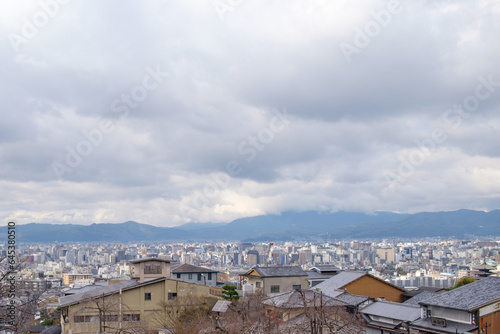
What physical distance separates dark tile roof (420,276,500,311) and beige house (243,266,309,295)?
1324 centimetres

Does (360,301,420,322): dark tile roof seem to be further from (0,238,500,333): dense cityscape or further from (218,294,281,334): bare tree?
(218,294,281,334): bare tree

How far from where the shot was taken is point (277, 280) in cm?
3312

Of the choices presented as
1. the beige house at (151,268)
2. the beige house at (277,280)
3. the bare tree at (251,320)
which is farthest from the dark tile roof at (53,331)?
the beige house at (277,280)

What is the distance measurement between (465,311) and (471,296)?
1.14 metres

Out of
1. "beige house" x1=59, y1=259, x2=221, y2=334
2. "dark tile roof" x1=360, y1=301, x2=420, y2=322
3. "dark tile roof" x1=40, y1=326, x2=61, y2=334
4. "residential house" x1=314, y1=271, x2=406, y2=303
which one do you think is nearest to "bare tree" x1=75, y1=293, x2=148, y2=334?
"beige house" x1=59, y1=259, x2=221, y2=334

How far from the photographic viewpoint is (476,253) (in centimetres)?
18875

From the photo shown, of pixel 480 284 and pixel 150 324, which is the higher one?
pixel 480 284

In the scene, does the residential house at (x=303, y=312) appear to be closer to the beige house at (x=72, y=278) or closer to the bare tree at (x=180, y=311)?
the bare tree at (x=180, y=311)

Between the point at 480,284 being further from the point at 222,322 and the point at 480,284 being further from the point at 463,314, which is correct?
the point at 222,322

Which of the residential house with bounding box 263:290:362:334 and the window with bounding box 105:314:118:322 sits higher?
the residential house with bounding box 263:290:362:334

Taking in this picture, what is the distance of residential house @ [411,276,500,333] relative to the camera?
59.7ft

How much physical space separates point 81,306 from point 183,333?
911 centimetres

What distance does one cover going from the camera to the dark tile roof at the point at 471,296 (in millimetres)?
18469

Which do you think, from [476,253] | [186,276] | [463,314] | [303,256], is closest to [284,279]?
[186,276]
